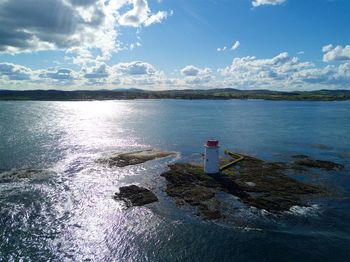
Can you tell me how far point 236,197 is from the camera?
26609mm

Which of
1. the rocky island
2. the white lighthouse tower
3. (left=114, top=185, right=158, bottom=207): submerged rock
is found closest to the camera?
the rocky island

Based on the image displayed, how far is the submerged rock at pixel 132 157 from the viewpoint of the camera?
1508 inches

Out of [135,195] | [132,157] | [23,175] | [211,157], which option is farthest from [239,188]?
[23,175]

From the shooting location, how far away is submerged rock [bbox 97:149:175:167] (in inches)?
1508

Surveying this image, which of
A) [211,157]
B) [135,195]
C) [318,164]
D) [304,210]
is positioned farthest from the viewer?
[318,164]

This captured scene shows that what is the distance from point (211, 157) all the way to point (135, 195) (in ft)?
29.2

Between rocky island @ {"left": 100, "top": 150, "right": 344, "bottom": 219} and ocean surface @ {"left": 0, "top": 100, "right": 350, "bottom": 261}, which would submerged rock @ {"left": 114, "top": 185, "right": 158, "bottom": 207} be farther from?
ocean surface @ {"left": 0, "top": 100, "right": 350, "bottom": 261}

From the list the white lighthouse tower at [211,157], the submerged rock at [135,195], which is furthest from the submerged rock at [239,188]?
the submerged rock at [135,195]

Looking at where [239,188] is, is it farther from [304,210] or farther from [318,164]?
[318,164]

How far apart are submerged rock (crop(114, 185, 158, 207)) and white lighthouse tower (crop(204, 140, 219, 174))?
23.5ft

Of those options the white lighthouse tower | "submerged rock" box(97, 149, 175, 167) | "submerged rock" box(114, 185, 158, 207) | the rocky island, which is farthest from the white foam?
"submerged rock" box(97, 149, 175, 167)

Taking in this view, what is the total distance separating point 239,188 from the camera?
28.6 m

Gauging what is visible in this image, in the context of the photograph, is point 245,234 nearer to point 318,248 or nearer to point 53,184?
point 318,248

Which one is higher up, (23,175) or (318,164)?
(23,175)
